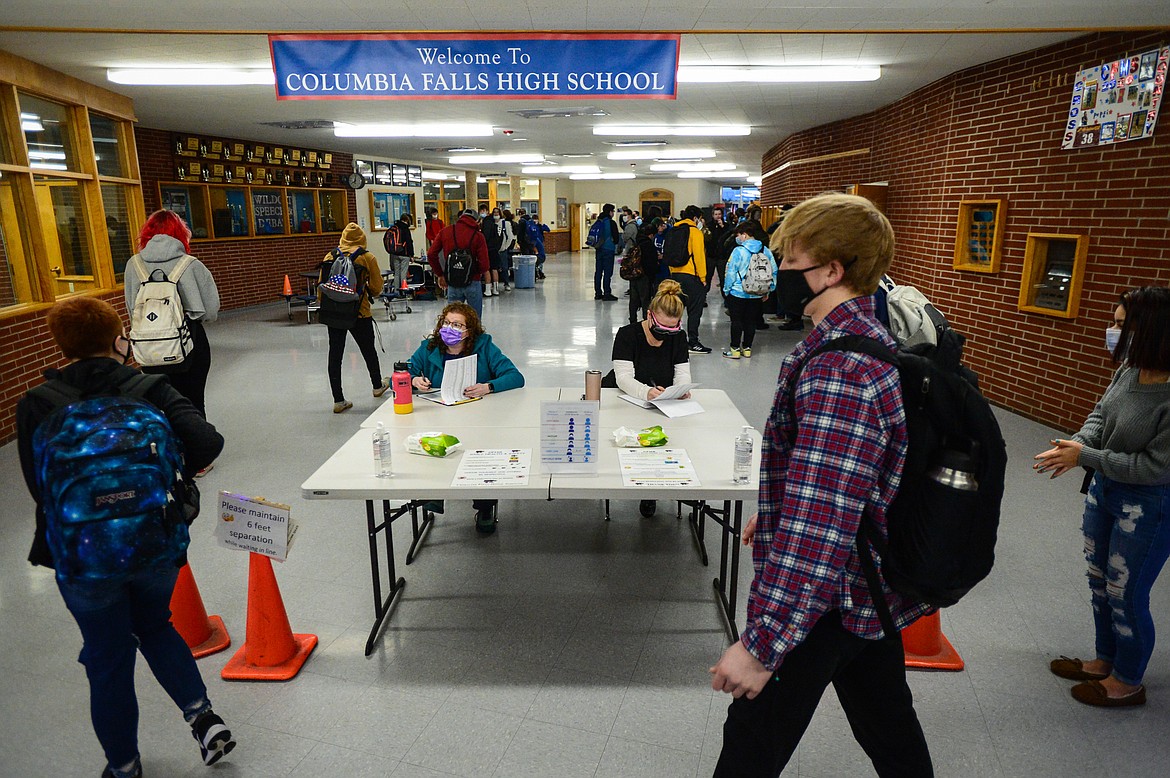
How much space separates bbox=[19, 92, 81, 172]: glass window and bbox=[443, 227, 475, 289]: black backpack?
3495mm

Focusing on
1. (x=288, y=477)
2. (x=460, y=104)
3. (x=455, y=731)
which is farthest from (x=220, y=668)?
(x=460, y=104)

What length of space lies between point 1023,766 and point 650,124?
30.7 feet

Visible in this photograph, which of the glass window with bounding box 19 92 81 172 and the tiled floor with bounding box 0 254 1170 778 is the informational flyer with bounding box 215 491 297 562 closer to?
the tiled floor with bounding box 0 254 1170 778

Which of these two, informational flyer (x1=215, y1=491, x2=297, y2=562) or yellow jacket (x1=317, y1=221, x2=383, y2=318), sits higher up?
yellow jacket (x1=317, y1=221, x2=383, y2=318)

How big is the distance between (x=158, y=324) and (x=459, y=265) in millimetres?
3650

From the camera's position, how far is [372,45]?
13.6 ft

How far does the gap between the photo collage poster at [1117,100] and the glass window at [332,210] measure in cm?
1315

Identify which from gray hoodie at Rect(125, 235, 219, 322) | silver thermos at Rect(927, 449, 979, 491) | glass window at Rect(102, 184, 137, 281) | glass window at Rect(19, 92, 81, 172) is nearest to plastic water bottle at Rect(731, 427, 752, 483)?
silver thermos at Rect(927, 449, 979, 491)

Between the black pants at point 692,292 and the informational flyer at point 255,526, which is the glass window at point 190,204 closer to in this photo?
the black pants at point 692,292

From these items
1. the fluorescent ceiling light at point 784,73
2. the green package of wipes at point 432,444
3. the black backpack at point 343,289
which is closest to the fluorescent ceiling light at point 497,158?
the fluorescent ceiling light at point 784,73

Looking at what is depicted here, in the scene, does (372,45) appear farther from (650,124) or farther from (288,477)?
(650,124)

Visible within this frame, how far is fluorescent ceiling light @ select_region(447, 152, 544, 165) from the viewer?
15266 mm

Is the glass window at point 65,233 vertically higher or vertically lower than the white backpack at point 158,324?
higher

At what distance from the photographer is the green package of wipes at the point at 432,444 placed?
2.84m
